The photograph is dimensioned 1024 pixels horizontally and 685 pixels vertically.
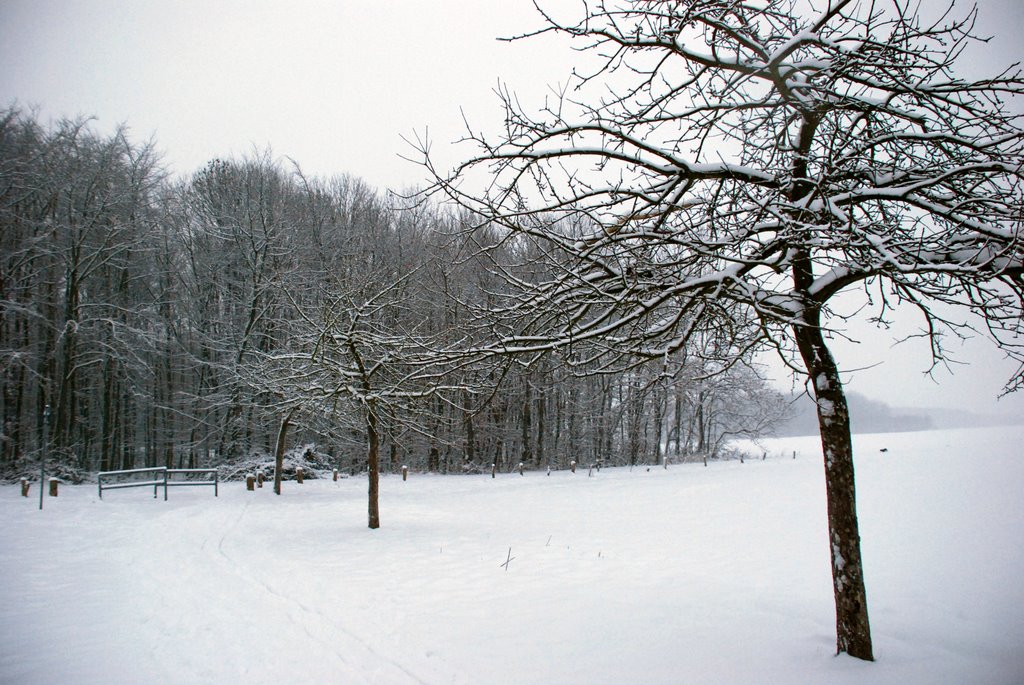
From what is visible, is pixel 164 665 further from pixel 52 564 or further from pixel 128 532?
pixel 128 532

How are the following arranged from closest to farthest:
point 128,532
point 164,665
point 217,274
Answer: point 164,665 < point 128,532 < point 217,274

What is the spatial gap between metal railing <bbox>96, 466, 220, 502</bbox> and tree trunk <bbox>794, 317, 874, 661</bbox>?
19.0m

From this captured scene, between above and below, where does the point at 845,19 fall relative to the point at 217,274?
below

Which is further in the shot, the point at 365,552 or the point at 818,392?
the point at 365,552

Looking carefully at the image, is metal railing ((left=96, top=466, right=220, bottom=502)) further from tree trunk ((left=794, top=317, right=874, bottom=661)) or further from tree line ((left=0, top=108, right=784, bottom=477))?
tree trunk ((left=794, top=317, right=874, bottom=661))

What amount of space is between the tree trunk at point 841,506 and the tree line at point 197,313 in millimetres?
13557

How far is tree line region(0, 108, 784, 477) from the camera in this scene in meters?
22.0

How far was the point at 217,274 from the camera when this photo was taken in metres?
28.9

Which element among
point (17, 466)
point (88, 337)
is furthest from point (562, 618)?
point (88, 337)

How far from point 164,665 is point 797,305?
6.71 meters

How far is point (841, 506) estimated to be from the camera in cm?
511

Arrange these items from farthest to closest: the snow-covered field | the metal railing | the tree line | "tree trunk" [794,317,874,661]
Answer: the tree line < the metal railing < the snow-covered field < "tree trunk" [794,317,874,661]

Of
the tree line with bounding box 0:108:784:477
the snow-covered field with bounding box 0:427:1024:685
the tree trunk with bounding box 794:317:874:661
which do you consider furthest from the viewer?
the tree line with bounding box 0:108:784:477

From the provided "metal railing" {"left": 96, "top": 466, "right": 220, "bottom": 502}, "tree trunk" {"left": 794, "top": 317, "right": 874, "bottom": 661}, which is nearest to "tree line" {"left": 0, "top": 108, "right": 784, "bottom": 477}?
"metal railing" {"left": 96, "top": 466, "right": 220, "bottom": 502}
